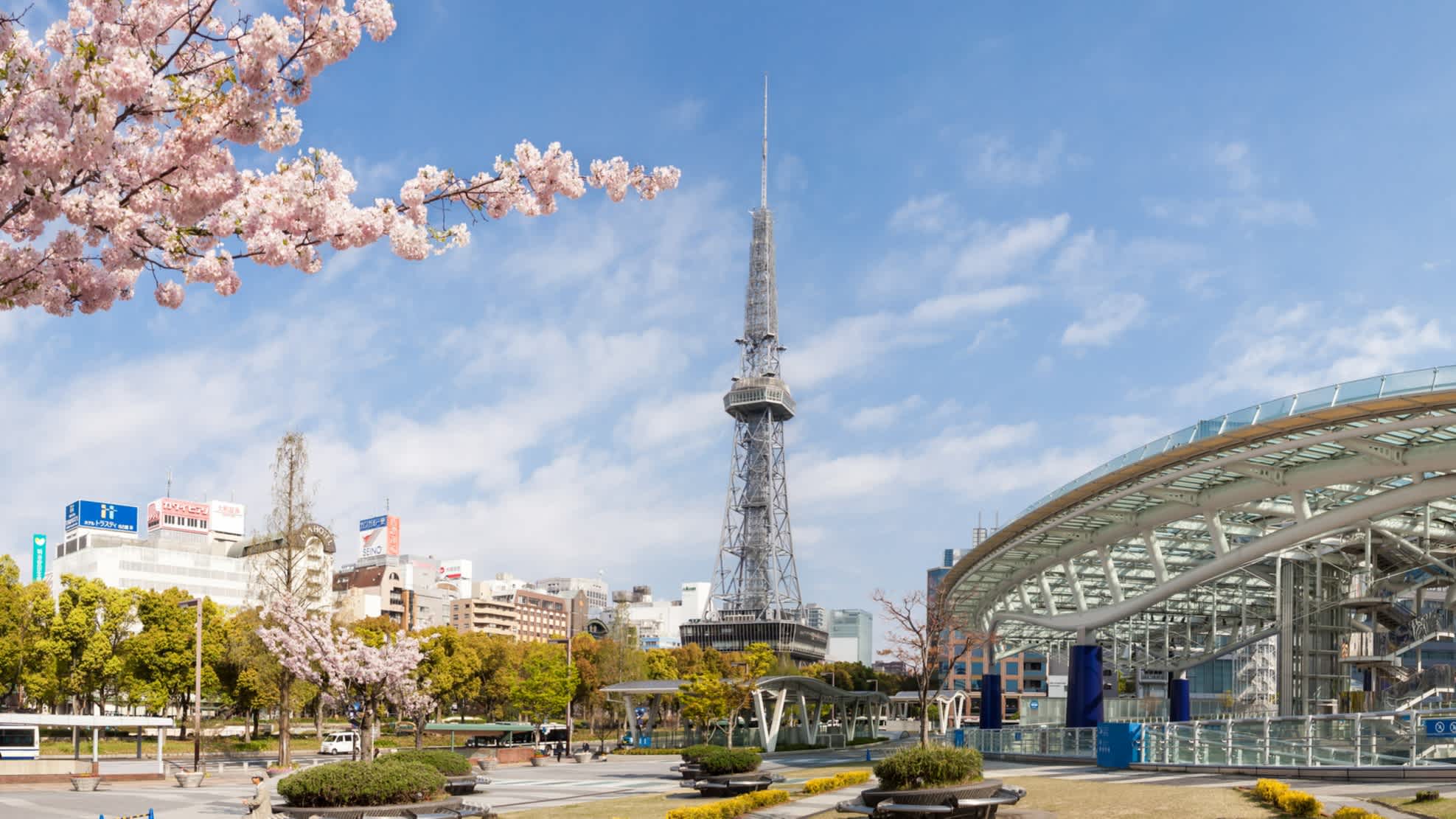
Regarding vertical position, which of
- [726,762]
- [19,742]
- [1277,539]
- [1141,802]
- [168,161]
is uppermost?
[168,161]

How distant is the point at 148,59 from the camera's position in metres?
A: 8.13

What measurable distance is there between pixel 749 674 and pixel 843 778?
3269cm

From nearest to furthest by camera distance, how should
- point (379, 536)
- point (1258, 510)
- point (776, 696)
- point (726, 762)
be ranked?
point (726, 762) → point (1258, 510) → point (776, 696) → point (379, 536)

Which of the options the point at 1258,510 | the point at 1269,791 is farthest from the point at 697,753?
the point at 1258,510

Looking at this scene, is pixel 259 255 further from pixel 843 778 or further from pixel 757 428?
pixel 757 428

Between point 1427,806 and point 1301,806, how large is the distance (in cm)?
219

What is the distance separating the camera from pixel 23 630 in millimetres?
68000

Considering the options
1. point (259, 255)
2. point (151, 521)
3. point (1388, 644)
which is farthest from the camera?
point (151, 521)

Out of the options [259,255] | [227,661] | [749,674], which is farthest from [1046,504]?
[227,661]

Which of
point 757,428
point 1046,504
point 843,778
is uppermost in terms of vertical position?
point 757,428

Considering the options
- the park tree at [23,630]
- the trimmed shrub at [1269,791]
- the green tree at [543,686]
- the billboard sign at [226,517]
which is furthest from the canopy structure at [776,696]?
the billboard sign at [226,517]

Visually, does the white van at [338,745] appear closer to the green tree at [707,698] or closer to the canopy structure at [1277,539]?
the green tree at [707,698]

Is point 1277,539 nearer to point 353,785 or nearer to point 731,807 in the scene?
point 731,807

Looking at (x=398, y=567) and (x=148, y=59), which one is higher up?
(x=148, y=59)
